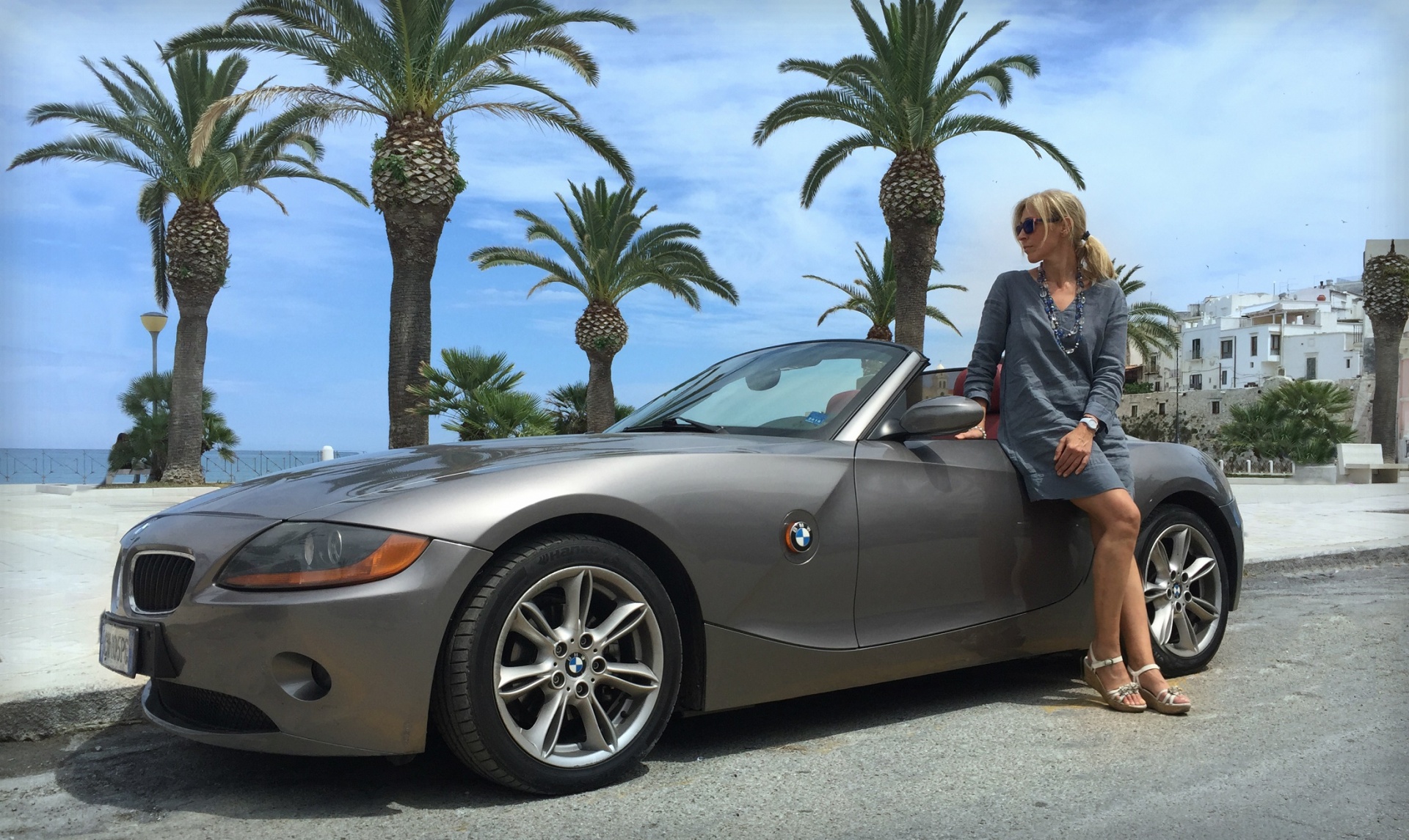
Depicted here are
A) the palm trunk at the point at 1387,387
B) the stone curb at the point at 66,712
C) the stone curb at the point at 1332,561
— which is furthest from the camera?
the palm trunk at the point at 1387,387

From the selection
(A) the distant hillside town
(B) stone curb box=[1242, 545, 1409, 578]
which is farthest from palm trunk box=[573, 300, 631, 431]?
(A) the distant hillside town

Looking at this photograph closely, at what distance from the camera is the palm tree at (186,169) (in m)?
25.0

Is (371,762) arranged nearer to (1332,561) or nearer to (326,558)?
(326,558)

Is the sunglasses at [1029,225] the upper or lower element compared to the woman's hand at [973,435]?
upper

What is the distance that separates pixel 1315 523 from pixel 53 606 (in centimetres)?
1217

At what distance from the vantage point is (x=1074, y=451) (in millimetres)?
3861

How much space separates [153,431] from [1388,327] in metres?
38.7

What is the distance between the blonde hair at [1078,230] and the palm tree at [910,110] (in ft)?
49.8

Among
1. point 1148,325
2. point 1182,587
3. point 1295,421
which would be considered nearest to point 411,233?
point 1182,587

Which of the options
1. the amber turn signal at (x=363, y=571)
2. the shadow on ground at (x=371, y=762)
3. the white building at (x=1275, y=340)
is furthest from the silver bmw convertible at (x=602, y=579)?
the white building at (x=1275, y=340)

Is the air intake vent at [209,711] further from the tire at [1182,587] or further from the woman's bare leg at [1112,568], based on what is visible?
the tire at [1182,587]

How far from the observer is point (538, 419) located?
13.5m

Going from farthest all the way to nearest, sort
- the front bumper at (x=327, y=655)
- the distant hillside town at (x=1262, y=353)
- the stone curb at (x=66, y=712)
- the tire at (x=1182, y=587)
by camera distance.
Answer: the distant hillside town at (x=1262, y=353), the tire at (x=1182, y=587), the stone curb at (x=66, y=712), the front bumper at (x=327, y=655)

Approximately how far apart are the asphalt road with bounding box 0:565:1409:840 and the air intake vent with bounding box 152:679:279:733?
0.24m
